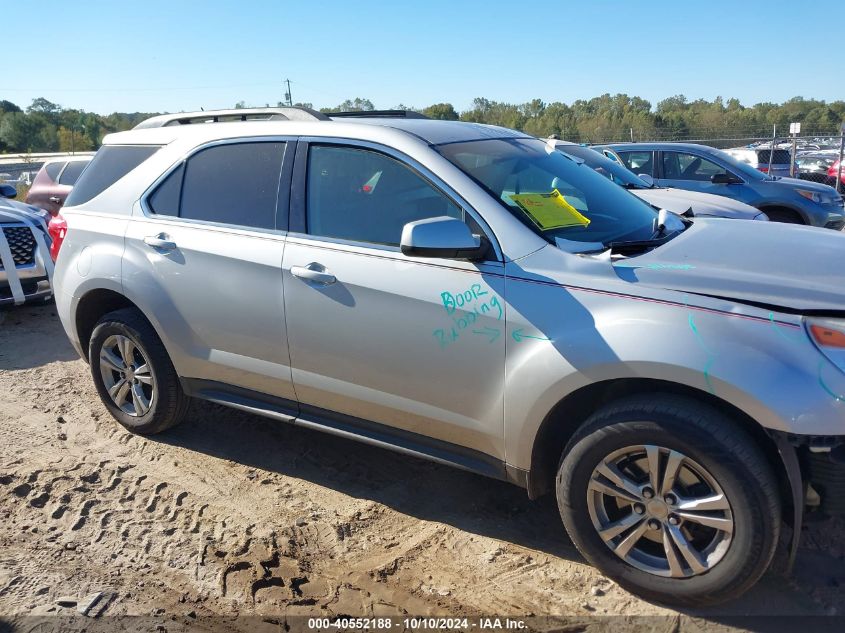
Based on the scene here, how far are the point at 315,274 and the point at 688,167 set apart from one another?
8.49m

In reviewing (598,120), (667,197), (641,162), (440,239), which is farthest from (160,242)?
(598,120)

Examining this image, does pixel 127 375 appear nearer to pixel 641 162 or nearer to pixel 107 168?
pixel 107 168

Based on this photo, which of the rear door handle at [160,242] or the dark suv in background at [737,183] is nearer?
the rear door handle at [160,242]

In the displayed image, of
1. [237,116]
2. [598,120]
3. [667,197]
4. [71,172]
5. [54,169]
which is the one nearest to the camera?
[237,116]

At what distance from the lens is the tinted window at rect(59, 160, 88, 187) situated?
35.2ft

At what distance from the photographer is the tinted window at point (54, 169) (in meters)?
10.9

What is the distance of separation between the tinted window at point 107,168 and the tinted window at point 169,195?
0.29 metres

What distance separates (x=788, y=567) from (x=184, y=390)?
318 cm

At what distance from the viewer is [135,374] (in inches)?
166

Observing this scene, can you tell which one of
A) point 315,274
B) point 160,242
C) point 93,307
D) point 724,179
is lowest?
point 93,307

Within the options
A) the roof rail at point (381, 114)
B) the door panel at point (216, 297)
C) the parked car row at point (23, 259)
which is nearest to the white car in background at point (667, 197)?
the roof rail at point (381, 114)

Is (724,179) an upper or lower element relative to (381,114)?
lower

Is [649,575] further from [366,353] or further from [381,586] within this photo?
[366,353]

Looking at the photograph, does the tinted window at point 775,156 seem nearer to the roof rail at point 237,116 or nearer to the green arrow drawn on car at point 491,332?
the roof rail at point 237,116
